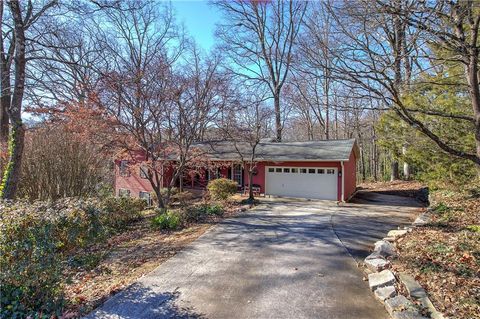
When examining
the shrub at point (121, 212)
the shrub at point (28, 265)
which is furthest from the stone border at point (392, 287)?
the shrub at point (121, 212)

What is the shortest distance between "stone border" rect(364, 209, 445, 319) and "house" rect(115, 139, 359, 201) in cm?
939

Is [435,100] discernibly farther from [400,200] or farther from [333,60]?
[400,200]

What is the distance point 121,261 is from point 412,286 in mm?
5695

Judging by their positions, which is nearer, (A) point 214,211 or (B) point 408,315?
(B) point 408,315

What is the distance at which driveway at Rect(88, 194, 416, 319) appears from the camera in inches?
164

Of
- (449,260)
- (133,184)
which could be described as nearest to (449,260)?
(449,260)

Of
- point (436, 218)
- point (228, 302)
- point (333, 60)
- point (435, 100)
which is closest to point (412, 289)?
point (228, 302)

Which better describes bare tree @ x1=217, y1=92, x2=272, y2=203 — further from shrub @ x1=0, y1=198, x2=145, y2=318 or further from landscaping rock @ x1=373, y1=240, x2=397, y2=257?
shrub @ x1=0, y1=198, x2=145, y2=318

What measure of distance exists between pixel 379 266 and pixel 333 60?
4.14 meters

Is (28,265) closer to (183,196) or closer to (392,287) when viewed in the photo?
(392,287)

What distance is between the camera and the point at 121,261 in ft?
21.0

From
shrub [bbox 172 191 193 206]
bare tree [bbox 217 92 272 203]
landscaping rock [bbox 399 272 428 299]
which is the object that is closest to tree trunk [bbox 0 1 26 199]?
bare tree [bbox 217 92 272 203]

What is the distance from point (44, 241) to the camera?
14.0ft

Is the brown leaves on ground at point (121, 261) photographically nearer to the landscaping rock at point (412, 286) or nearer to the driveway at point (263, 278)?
the driveway at point (263, 278)
